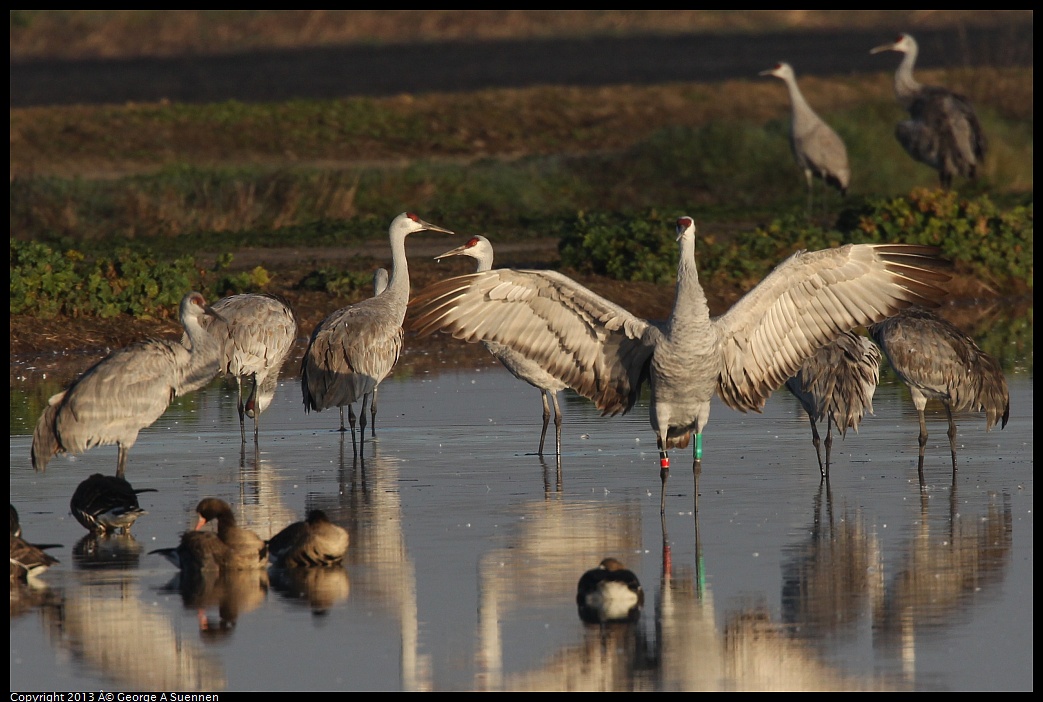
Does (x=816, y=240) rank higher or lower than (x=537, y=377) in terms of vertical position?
higher

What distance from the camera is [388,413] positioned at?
15281 millimetres

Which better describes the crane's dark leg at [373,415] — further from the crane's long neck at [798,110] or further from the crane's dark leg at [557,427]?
the crane's long neck at [798,110]

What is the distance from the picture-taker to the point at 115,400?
1116cm

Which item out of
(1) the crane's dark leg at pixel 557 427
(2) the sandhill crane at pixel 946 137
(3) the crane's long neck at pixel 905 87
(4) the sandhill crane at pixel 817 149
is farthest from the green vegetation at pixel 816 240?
(1) the crane's dark leg at pixel 557 427

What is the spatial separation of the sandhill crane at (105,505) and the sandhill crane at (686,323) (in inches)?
76.4

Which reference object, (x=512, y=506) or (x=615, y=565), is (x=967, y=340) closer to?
(x=512, y=506)

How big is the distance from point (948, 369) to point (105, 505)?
5.70 meters

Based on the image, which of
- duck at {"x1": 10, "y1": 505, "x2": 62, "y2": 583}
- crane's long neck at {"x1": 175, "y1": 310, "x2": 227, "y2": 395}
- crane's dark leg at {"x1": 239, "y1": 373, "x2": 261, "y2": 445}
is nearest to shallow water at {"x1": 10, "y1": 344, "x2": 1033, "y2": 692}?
duck at {"x1": 10, "y1": 505, "x2": 62, "y2": 583}

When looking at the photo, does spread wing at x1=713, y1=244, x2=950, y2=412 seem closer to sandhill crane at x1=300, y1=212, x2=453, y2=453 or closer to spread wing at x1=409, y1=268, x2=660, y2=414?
spread wing at x1=409, y1=268, x2=660, y2=414

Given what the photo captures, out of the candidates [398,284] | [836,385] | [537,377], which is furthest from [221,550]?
[398,284]

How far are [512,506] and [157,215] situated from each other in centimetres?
1452

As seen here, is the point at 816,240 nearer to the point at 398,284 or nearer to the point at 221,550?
the point at 398,284

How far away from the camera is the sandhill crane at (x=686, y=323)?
10531mm

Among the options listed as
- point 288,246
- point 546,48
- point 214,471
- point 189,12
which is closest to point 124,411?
point 214,471
